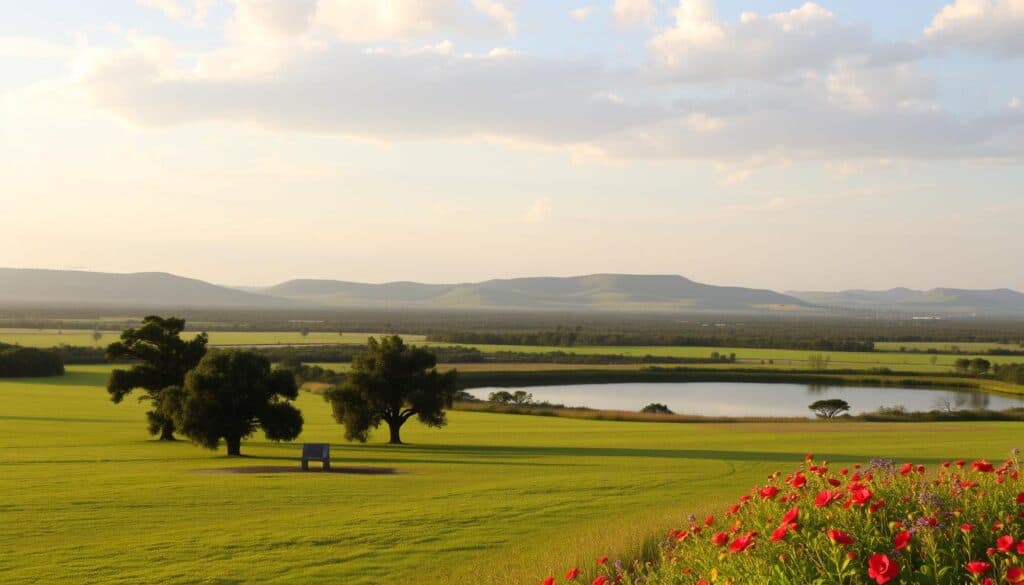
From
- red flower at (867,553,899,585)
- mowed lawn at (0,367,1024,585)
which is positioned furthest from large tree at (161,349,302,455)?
red flower at (867,553,899,585)

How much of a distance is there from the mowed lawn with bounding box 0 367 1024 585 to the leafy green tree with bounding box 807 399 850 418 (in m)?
22.7

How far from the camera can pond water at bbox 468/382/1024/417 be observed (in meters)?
83.2

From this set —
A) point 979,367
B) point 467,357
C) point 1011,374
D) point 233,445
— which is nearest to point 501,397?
point 233,445

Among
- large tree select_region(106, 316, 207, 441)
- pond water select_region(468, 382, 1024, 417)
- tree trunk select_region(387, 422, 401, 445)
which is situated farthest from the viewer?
pond water select_region(468, 382, 1024, 417)

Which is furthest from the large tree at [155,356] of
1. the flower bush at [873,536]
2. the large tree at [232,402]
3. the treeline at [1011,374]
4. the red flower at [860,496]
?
the treeline at [1011,374]

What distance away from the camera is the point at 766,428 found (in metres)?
51.8

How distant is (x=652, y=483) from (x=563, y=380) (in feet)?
281

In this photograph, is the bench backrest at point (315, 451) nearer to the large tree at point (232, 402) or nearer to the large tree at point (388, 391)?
the large tree at point (232, 402)

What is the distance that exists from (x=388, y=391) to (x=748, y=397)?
58.0 meters

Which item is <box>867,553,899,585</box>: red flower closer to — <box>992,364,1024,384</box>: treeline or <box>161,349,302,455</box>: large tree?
<box>161,349,302,455</box>: large tree

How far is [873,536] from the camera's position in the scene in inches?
316

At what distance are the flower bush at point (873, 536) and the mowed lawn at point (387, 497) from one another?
5189 mm

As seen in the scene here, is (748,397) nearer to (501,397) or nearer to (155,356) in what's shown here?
(501,397)

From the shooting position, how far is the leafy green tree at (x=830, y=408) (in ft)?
242
